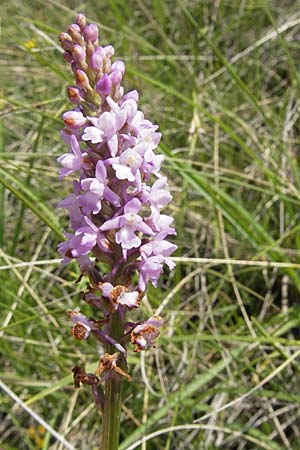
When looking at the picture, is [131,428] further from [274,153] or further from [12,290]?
[274,153]

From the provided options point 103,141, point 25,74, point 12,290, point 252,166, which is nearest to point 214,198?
point 252,166

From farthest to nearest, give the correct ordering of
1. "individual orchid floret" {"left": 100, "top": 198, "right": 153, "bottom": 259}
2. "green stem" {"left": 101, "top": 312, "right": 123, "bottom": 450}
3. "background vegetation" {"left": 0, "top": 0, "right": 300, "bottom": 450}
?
"background vegetation" {"left": 0, "top": 0, "right": 300, "bottom": 450}, "green stem" {"left": 101, "top": 312, "right": 123, "bottom": 450}, "individual orchid floret" {"left": 100, "top": 198, "right": 153, "bottom": 259}

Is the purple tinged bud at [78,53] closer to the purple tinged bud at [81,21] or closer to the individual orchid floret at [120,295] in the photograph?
the purple tinged bud at [81,21]

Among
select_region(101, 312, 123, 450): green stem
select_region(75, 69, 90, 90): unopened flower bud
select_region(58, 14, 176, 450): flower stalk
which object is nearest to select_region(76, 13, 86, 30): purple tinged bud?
select_region(58, 14, 176, 450): flower stalk

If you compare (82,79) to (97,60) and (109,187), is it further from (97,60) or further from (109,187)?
(109,187)

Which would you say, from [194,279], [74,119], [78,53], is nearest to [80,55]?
[78,53]

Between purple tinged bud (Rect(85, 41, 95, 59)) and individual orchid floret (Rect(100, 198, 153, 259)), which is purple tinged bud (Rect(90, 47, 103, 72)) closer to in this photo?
purple tinged bud (Rect(85, 41, 95, 59))
